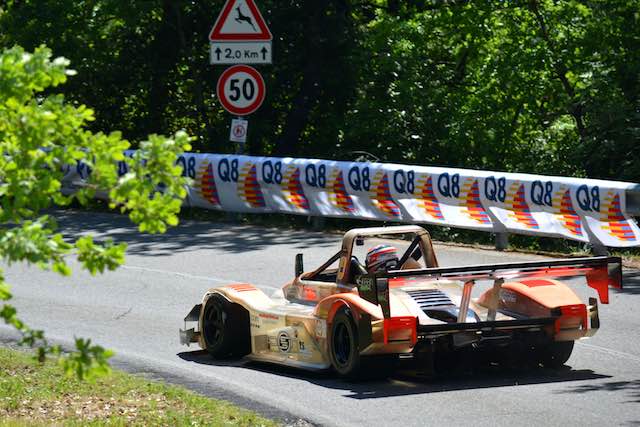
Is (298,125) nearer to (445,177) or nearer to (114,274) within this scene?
(445,177)

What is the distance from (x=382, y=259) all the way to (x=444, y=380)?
118 cm

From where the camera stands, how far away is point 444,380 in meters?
9.30

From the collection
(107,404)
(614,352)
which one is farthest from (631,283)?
(107,404)

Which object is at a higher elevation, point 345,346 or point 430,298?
point 430,298

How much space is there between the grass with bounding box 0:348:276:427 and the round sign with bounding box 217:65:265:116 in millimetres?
9889

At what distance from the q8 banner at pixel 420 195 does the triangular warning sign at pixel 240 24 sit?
1.94m

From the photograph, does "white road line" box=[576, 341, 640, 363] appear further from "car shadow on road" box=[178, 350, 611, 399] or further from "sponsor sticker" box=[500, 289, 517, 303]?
"sponsor sticker" box=[500, 289, 517, 303]

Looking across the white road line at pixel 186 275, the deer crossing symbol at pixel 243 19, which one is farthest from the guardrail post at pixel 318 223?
the white road line at pixel 186 275

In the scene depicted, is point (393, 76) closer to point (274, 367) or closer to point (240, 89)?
point (240, 89)

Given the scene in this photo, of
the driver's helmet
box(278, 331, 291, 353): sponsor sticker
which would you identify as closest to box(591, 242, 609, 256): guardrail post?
the driver's helmet

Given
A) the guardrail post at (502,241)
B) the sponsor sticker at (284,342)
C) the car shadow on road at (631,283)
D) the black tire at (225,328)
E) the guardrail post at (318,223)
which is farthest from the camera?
the guardrail post at (318,223)

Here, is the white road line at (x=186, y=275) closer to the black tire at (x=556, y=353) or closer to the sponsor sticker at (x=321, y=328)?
the sponsor sticker at (x=321, y=328)

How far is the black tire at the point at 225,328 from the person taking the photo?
10461mm

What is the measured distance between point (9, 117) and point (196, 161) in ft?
52.3
